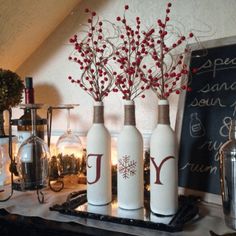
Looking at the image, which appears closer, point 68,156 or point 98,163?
point 98,163

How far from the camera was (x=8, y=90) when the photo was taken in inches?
42.6

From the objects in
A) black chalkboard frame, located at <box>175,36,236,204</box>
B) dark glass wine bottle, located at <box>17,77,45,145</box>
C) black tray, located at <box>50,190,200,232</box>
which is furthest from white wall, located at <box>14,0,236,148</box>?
black tray, located at <box>50,190,200,232</box>

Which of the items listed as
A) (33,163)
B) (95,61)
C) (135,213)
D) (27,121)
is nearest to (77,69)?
(95,61)

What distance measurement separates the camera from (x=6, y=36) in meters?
1.11

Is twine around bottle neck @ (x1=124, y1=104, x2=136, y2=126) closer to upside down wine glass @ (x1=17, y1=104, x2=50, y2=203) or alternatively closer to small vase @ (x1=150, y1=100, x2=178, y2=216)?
small vase @ (x1=150, y1=100, x2=178, y2=216)

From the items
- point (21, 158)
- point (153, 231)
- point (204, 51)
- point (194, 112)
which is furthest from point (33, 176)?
point (204, 51)

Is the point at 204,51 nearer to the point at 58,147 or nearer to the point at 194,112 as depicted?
the point at 194,112

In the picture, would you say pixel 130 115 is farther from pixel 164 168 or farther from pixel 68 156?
pixel 68 156

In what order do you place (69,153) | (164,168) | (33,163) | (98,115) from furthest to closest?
(69,153) → (33,163) → (98,115) → (164,168)

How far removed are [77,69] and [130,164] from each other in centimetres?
58

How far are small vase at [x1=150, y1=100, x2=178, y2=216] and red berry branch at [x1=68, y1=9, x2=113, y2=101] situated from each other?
238mm

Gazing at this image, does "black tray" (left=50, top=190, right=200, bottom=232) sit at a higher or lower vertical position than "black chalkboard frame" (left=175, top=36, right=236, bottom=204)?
lower

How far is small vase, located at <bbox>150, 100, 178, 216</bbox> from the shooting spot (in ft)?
2.50

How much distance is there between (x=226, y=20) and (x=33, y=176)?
33.8 inches
